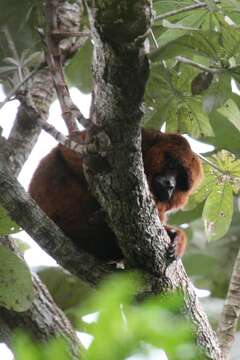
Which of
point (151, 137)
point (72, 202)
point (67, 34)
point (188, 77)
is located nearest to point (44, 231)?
point (72, 202)

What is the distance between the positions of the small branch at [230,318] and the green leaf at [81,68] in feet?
4.42

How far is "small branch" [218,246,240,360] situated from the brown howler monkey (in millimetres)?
464

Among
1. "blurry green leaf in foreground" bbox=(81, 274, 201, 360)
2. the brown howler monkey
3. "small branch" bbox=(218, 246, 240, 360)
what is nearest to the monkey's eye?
the brown howler monkey

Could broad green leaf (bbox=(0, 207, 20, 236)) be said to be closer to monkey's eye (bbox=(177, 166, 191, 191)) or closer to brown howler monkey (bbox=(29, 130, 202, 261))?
brown howler monkey (bbox=(29, 130, 202, 261))

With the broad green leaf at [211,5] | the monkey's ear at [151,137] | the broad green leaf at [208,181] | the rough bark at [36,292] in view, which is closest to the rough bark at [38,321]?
the rough bark at [36,292]

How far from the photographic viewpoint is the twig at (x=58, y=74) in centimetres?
163

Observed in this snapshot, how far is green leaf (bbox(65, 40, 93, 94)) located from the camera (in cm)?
319

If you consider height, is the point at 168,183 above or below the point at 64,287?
above

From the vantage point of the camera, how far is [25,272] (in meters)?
1.99

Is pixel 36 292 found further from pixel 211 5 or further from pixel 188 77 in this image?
pixel 211 5

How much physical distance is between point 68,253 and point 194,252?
2384 millimetres

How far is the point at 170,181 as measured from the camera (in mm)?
2648

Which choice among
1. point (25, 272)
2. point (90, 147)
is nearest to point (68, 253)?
point (25, 272)

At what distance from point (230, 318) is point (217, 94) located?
109 centimetres
